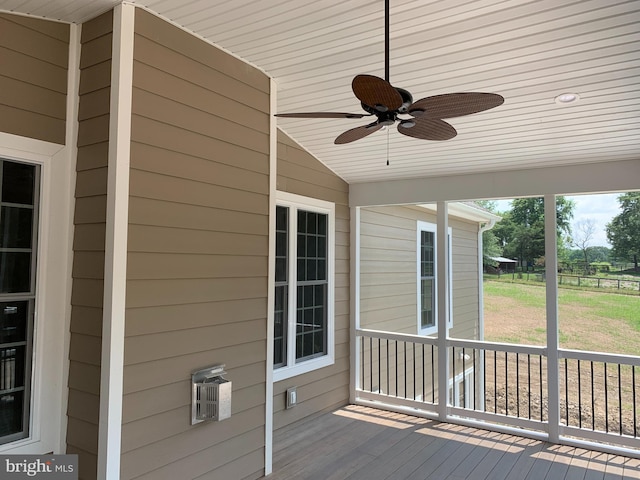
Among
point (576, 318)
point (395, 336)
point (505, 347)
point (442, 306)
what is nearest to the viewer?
point (505, 347)

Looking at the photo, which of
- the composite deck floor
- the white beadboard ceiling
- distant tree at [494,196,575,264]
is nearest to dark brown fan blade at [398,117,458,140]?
the white beadboard ceiling

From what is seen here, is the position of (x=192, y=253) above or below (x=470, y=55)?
below

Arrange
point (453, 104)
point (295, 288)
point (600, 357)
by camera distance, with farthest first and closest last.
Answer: point (295, 288) → point (600, 357) → point (453, 104)

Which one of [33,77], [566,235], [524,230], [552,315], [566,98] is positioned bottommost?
[552,315]

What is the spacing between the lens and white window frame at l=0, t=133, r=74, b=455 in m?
2.60

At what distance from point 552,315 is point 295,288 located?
2.67m

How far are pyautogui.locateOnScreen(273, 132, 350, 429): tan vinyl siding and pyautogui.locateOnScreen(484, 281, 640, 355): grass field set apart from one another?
271cm

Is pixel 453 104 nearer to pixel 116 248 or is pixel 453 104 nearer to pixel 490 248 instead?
pixel 116 248

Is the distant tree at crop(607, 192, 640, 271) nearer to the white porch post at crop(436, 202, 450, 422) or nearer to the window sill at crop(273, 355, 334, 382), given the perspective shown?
the white porch post at crop(436, 202, 450, 422)

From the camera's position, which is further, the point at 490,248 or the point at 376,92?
the point at 490,248

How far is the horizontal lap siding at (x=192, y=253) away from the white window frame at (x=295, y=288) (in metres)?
1.11

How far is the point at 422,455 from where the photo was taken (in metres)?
4.06

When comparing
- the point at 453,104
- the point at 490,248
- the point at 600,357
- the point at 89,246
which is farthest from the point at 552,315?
the point at 89,246

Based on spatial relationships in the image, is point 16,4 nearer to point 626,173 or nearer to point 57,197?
point 57,197
